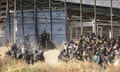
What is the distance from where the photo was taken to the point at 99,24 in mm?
Answer: 41531

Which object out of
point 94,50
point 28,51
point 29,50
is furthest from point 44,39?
point 94,50

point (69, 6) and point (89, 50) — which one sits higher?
point (69, 6)

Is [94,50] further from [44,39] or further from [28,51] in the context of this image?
[44,39]

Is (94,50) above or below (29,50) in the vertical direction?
above

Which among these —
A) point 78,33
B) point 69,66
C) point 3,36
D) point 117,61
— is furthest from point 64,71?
point 3,36

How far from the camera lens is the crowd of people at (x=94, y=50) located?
34406 millimetres

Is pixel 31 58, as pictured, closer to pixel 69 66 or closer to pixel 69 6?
pixel 69 66

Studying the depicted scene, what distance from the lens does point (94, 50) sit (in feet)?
116

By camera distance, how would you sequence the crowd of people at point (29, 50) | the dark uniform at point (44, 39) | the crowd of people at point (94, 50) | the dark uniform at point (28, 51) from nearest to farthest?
the crowd of people at point (94, 50), the dark uniform at point (28, 51), the crowd of people at point (29, 50), the dark uniform at point (44, 39)

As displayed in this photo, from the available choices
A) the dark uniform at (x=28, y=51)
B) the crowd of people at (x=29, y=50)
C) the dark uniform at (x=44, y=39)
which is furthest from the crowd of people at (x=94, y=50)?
the dark uniform at (x=44, y=39)

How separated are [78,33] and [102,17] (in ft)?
7.28

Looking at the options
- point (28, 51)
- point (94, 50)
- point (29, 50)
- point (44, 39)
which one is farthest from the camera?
point (44, 39)

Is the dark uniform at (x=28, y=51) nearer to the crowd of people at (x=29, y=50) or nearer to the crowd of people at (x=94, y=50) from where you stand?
the crowd of people at (x=29, y=50)

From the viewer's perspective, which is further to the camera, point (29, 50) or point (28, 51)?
A: point (29, 50)
